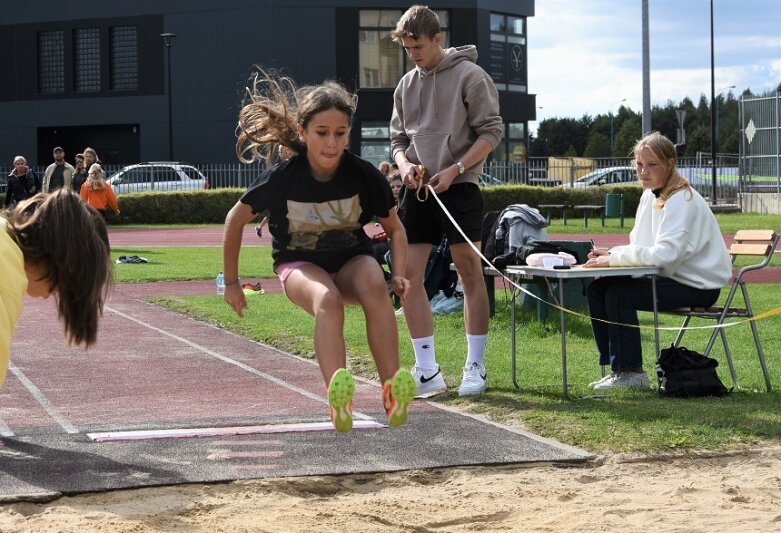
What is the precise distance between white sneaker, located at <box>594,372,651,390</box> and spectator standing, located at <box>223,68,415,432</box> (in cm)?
234

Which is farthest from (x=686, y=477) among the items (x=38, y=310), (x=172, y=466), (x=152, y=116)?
(x=152, y=116)

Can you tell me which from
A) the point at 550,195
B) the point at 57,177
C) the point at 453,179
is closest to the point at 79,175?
the point at 57,177

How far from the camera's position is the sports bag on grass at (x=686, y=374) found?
25.7ft

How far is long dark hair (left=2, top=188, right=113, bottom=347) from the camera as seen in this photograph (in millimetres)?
4027

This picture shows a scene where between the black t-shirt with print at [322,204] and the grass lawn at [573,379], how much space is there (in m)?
1.64

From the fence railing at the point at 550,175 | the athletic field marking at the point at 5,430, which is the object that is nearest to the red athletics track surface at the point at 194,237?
the fence railing at the point at 550,175

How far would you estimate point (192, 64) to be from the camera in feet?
167

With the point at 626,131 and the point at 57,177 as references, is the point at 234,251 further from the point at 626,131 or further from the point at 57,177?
the point at 626,131

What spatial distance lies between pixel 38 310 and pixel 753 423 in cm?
902

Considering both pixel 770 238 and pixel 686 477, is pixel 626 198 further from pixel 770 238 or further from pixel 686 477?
pixel 686 477

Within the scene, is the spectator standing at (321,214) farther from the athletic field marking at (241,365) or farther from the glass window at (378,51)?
the glass window at (378,51)

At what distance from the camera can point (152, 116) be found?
51.8 metres

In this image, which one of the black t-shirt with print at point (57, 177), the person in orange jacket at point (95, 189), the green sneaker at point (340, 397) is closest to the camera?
the green sneaker at point (340, 397)

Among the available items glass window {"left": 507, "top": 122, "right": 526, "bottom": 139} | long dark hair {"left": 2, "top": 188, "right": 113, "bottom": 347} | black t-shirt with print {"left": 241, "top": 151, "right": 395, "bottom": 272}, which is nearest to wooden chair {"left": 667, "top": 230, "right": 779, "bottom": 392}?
black t-shirt with print {"left": 241, "top": 151, "right": 395, "bottom": 272}
